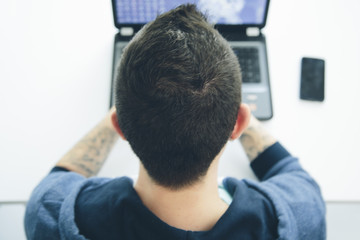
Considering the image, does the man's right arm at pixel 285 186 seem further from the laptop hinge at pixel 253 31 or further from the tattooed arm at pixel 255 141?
the laptop hinge at pixel 253 31

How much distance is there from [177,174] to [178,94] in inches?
4.8

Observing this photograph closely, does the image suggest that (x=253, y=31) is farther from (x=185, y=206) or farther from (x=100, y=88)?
(x=185, y=206)

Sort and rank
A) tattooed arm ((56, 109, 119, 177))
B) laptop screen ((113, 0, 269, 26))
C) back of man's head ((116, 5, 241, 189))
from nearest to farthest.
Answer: back of man's head ((116, 5, 241, 189)) → tattooed arm ((56, 109, 119, 177)) → laptop screen ((113, 0, 269, 26))

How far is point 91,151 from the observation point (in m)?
0.61

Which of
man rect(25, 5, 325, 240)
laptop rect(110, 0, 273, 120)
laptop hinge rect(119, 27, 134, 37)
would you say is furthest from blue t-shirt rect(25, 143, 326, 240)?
laptop hinge rect(119, 27, 134, 37)

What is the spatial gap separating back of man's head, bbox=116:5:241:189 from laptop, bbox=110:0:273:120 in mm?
310

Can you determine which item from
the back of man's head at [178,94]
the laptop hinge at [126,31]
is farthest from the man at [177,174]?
the laptop hinge at [126,31]

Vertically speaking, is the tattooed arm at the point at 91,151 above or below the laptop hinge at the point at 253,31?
below

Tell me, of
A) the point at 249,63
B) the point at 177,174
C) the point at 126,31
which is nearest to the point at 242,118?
the point at 177,174

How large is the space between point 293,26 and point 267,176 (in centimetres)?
45

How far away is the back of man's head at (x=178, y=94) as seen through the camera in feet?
1.10

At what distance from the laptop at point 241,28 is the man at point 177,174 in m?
0.24

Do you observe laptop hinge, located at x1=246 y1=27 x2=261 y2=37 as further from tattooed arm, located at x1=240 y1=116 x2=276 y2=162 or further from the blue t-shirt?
the blue t-shirt

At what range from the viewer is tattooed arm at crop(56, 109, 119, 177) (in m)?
0.60
